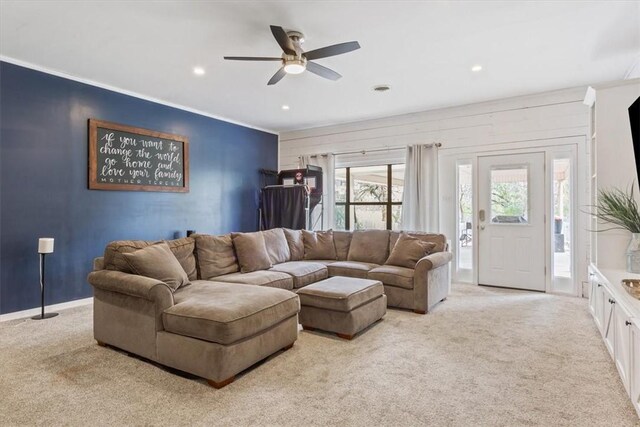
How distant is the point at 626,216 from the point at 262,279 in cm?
316

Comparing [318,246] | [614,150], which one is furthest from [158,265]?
[614,150]

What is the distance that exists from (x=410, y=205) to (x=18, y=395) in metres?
5.02

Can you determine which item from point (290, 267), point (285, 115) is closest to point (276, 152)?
point (285, 115)

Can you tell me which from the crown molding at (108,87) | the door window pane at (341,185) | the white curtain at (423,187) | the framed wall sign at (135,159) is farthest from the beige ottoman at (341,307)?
the crown molding at (108,87)

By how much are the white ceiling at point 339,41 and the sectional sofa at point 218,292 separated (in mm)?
1880

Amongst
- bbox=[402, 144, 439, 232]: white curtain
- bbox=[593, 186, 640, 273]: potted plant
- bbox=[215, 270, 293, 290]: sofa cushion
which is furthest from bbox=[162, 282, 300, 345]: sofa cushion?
bbox=[402, 144, 439, 232]: white curtain

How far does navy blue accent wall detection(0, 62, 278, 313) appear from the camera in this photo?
3.68 m

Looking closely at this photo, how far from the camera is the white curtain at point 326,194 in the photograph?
6625 millimetres

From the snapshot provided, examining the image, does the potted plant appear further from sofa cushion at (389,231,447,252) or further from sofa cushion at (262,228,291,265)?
sofa cushion at (262,228,291,265)

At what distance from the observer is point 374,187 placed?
A: 6445mm

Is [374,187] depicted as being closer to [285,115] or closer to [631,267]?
[285,115]

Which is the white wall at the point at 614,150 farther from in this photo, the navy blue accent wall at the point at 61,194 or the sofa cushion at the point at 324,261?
the navy blue accent wall at the point at 61,194

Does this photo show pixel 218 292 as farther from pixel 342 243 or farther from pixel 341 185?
pixel 341 185

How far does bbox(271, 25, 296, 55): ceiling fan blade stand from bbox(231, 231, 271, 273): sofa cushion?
6.68ft
